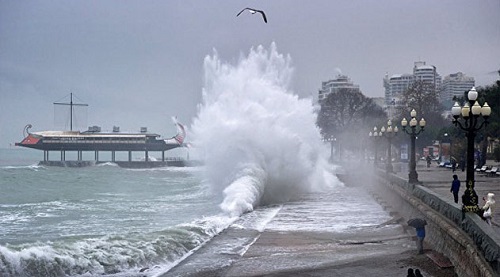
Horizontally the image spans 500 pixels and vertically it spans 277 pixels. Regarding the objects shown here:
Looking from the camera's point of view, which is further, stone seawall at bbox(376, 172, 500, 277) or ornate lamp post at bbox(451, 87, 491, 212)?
ornate lamp post at bbox(451, 87, 491, 212)

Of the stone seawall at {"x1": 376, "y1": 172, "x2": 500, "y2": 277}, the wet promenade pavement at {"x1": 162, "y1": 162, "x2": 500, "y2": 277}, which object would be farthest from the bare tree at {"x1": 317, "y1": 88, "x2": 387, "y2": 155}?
the wet promenade pavement at {"x1": 162, "y1": 162, "x2": 500, "y2": 277}

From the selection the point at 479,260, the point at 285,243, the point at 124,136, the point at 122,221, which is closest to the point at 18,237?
the point at 122,221

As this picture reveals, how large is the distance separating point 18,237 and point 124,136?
89.1 m

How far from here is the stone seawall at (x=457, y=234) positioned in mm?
8441

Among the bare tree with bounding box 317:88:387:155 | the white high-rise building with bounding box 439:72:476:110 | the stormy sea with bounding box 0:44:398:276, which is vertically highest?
the white high-rise building with bounding box 439:72:476:110

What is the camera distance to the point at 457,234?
10.8 m

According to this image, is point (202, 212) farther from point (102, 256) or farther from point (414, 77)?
point (414, 77)

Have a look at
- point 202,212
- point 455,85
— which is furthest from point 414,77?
point 202,212

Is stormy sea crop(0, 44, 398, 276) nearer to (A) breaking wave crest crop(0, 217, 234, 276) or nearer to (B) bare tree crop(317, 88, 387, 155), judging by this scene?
(A) breaking wave crest crop(0, 217, 234, 276)

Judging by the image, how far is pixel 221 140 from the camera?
111 feet

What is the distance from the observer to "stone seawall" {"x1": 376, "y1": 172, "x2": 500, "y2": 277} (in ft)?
27.7

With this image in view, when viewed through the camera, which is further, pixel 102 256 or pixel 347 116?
pixel 347 116

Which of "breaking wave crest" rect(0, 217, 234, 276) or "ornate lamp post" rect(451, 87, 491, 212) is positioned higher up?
"ornate lamp post" rect(451, 87, 491, 212)

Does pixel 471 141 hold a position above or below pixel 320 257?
above
